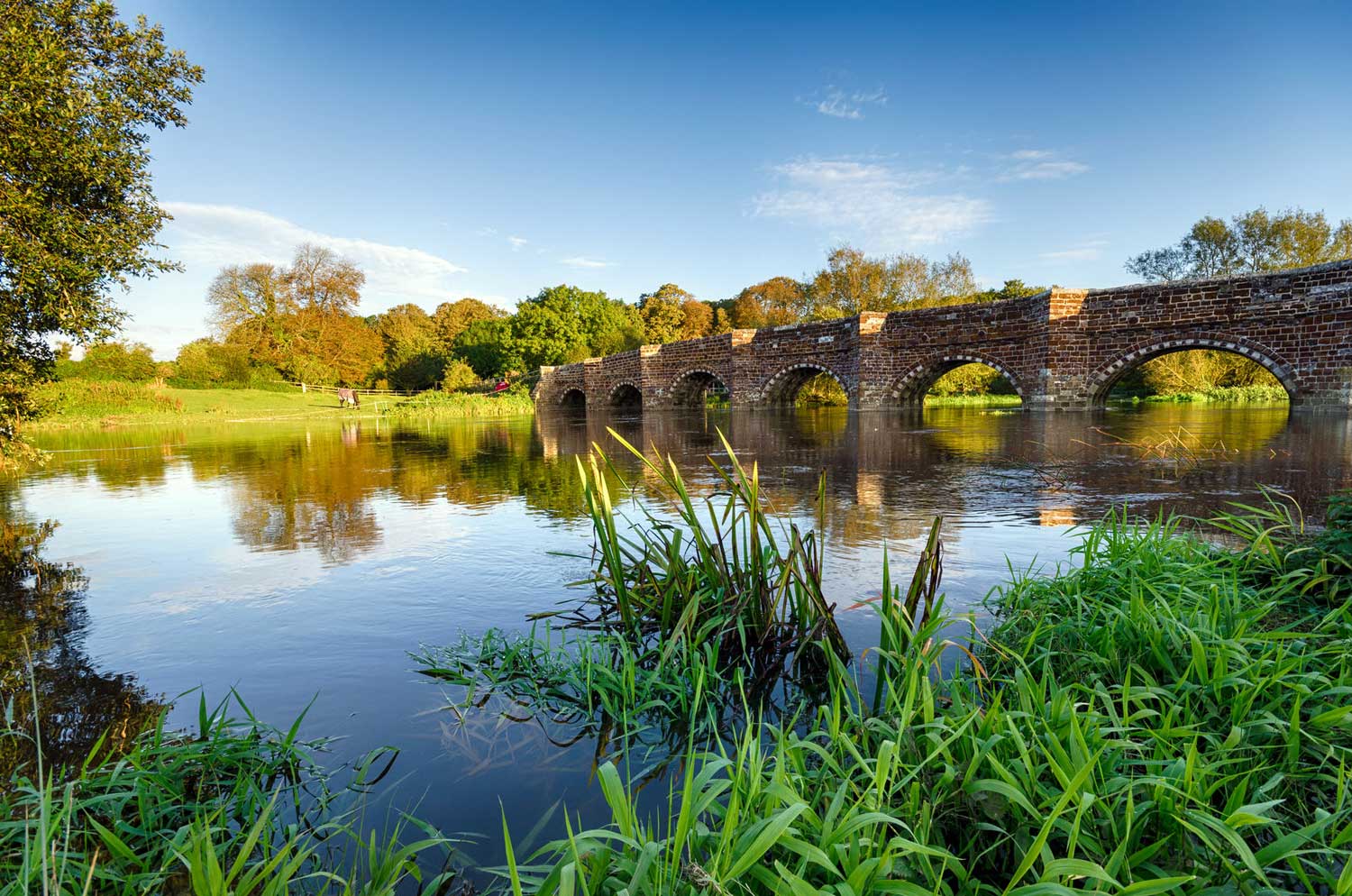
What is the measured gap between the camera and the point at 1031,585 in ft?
10.2

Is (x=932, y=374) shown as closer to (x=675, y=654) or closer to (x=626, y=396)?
(x=626, y=396)

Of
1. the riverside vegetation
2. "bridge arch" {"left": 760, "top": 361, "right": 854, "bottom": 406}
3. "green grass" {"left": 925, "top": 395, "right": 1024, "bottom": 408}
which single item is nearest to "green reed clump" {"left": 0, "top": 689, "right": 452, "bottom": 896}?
the riverside vegetation

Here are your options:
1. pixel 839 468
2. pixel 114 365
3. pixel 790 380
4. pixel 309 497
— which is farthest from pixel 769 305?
pixel 309 497

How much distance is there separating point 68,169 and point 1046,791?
10.1 m

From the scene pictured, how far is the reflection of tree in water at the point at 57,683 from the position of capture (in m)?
2.12

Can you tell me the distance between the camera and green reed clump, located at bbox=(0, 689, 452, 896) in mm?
1325

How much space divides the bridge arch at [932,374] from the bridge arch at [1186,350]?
2.01 metres

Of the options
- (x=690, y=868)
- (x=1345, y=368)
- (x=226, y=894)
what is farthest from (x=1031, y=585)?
(x=1345, y=368)

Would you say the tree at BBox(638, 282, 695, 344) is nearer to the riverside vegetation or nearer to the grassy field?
the grassy field

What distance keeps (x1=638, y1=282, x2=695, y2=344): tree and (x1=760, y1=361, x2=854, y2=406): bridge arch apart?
26291 millimetres

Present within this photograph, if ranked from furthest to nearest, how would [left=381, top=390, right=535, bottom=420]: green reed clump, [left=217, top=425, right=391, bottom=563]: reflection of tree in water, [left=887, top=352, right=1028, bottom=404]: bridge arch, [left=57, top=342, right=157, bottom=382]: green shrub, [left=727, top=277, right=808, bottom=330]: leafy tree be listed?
[left=727, top=277, right=808, bottom=330]: leafy tree → [left=57, top=342, right=157, bottom=382]: green shrub → [left=381, top=390, right=535, bottom=420]: green reed clump → [left=887, top=352, right=1028, bottom=404]: bridge arch → [left=217, top=425, right=391, bottom=563]: reflection of tree in water

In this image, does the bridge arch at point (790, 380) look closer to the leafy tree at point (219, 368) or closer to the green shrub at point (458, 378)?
the green shrub at point (458, 378)

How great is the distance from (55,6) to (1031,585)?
1137 centimetres

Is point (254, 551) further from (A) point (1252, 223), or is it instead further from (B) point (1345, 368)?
(A) point (1252, 223)
